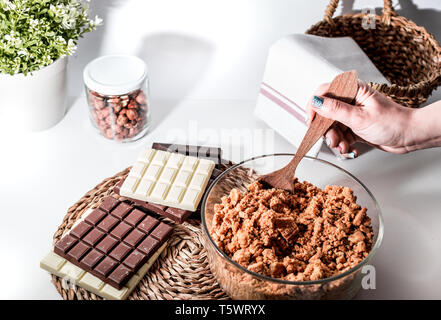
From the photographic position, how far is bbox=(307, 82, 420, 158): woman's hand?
107 centimetres

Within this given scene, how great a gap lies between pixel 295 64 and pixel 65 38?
61 cm

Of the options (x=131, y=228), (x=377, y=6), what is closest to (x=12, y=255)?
(x=131, y=228)

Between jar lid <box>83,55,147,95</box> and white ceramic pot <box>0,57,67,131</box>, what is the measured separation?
10 centimetres

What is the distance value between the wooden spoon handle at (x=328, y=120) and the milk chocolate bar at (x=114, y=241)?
34cm

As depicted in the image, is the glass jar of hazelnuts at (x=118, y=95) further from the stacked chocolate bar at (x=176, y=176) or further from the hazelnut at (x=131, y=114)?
the stacked chocolate bar at (x=176, y=176)

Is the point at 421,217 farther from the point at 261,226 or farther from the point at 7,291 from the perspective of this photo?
the point at 7,291

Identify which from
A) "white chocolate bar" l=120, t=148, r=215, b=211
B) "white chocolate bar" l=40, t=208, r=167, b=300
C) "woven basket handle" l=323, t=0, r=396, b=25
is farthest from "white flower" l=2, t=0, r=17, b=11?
"woven basket handle" l=323, t=0, r=396, b=25

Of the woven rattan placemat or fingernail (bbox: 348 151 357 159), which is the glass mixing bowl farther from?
fingernail (bbox: 348 151 357 159)

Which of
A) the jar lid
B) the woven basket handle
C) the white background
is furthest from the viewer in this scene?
the woven basket handle

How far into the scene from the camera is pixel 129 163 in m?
1.34

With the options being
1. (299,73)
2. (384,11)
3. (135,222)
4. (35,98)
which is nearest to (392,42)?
(384,11)

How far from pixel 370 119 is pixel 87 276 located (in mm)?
696

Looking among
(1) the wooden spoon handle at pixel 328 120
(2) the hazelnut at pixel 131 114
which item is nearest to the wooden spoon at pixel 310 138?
(1) the wooden spoon handle at pixel 328 120

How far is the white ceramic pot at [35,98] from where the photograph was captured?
1.29m
